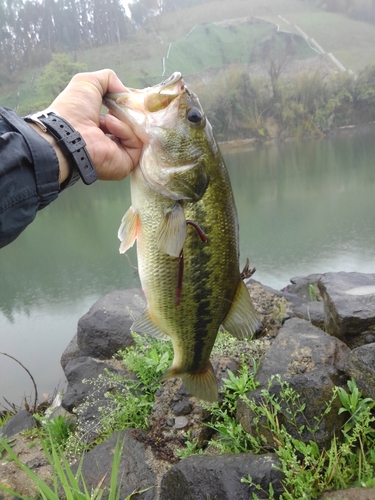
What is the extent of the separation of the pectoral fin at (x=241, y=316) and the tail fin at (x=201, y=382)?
0.29m

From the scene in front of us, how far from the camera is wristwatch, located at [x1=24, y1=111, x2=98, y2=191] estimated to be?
148 cm

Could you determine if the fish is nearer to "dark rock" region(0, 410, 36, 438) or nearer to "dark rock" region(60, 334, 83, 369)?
"dark rock" region(0, 410, 36, 438)

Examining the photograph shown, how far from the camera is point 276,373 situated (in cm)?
264

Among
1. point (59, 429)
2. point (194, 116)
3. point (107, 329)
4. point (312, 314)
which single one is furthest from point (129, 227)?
point (107, 329)

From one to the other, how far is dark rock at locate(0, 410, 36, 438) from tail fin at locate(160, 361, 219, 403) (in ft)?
10.2

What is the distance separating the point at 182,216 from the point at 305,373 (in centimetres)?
150

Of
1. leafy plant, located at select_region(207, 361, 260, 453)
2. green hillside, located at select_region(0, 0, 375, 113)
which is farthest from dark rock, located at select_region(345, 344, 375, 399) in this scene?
green hillside, located at select_region(0, 0, 375, 113)

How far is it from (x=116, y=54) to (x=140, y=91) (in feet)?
211

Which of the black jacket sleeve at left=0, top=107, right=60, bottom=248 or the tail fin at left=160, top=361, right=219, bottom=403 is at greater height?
the black jacket sleeve at left=0, top=107, right=60, bottom=248

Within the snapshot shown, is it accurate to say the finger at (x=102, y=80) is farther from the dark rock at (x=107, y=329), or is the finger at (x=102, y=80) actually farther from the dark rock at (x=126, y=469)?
the dark rock at (x=107, y=329)

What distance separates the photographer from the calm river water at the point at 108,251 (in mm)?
7017

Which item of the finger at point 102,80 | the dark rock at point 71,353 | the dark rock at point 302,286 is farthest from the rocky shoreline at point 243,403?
the finger at point 102,80

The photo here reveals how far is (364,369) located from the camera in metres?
2.38

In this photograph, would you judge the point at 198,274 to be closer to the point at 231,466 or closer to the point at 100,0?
the point at 231,466
